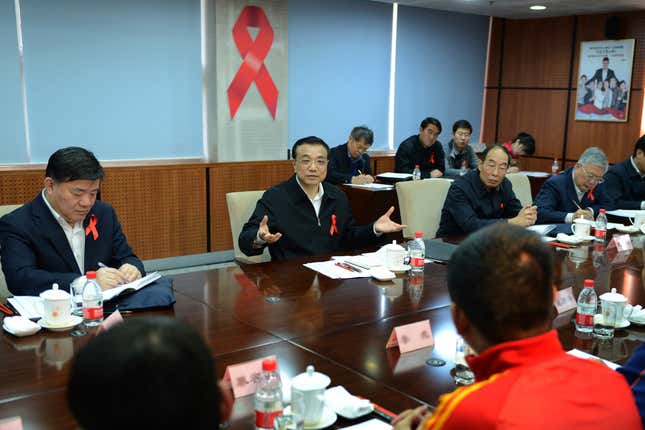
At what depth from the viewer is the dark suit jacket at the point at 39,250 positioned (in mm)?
2270

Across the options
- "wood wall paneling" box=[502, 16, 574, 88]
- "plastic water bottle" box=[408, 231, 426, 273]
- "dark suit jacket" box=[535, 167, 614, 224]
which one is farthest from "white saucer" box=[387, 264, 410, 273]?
"wood wall paneling" box=[502, 16, 574, 88]

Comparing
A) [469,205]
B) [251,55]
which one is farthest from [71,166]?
[251,55]

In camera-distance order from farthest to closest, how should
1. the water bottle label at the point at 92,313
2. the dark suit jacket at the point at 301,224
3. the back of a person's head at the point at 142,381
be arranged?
the dark suit jacket at the point at 301,224, the water bottle label at the point at 92,313, the back of a person's head at the point at 142,381

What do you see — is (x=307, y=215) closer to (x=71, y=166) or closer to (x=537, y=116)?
(x=71, y=166)

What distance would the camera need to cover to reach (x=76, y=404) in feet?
2.08

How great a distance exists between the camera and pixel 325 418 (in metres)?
1.36

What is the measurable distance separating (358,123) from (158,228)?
9.08 feet

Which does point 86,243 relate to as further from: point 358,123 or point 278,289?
point 358,123

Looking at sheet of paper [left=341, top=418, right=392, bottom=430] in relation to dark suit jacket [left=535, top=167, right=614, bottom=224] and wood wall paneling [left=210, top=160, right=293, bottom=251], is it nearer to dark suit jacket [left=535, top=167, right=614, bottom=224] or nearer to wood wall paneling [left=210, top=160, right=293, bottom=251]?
dark suit jacket [left=535, top=167, right=614, bottom=224]

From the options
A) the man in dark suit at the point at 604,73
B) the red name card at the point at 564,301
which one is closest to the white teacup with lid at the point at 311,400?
the red name card at the point at 564,301

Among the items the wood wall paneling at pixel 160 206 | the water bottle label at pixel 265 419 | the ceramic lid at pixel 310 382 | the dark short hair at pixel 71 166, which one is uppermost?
the dark short hair at pixel 71 166

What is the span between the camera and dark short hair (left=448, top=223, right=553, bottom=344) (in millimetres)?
1047

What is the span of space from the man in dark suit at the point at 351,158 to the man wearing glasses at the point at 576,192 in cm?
196

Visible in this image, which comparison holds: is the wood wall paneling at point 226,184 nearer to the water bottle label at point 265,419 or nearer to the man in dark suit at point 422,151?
the man in dark suit at point 422,151
